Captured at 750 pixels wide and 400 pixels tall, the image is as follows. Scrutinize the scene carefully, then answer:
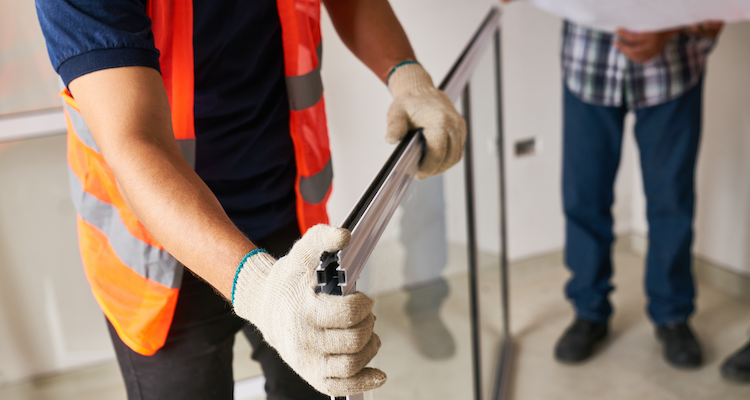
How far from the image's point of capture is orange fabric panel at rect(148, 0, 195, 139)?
695 mm

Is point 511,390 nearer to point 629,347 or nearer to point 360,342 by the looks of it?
point 629,347

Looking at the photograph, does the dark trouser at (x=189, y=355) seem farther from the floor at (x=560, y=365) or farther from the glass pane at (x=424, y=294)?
the floor at (x=560, y=365)

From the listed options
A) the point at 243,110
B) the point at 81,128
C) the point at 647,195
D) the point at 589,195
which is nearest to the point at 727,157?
the point at 647,195

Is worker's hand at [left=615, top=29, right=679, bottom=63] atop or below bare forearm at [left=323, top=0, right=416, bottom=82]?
below

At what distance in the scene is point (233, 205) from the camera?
0.82 m

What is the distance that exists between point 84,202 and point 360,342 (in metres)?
0.52

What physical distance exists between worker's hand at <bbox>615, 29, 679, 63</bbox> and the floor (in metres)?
0.75

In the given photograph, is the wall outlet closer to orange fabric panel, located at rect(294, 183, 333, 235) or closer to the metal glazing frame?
the metal glazing frame

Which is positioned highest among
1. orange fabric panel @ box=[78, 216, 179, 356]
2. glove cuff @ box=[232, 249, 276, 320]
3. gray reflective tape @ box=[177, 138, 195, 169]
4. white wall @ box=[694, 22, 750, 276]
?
gray reflective tape @ box=[177, 138, 195, 169]

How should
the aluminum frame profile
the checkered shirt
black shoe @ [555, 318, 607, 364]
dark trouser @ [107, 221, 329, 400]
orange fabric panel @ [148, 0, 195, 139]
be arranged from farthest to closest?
black shoe @ [555, 318, 607, 364], the checkered shirt, dark trouser @ [107, 221, 329, 400], orange fabric panel @ [148, 0, 195, 139], the aluminum frame profile

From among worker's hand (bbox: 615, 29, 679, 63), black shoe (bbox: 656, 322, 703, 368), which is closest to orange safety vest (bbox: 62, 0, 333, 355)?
worker's hand (bbox: 615, 29, 679, 63)

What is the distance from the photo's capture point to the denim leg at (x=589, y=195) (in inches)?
68.9

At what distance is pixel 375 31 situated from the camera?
100 centimetres

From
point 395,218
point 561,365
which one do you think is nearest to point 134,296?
point 395,218
